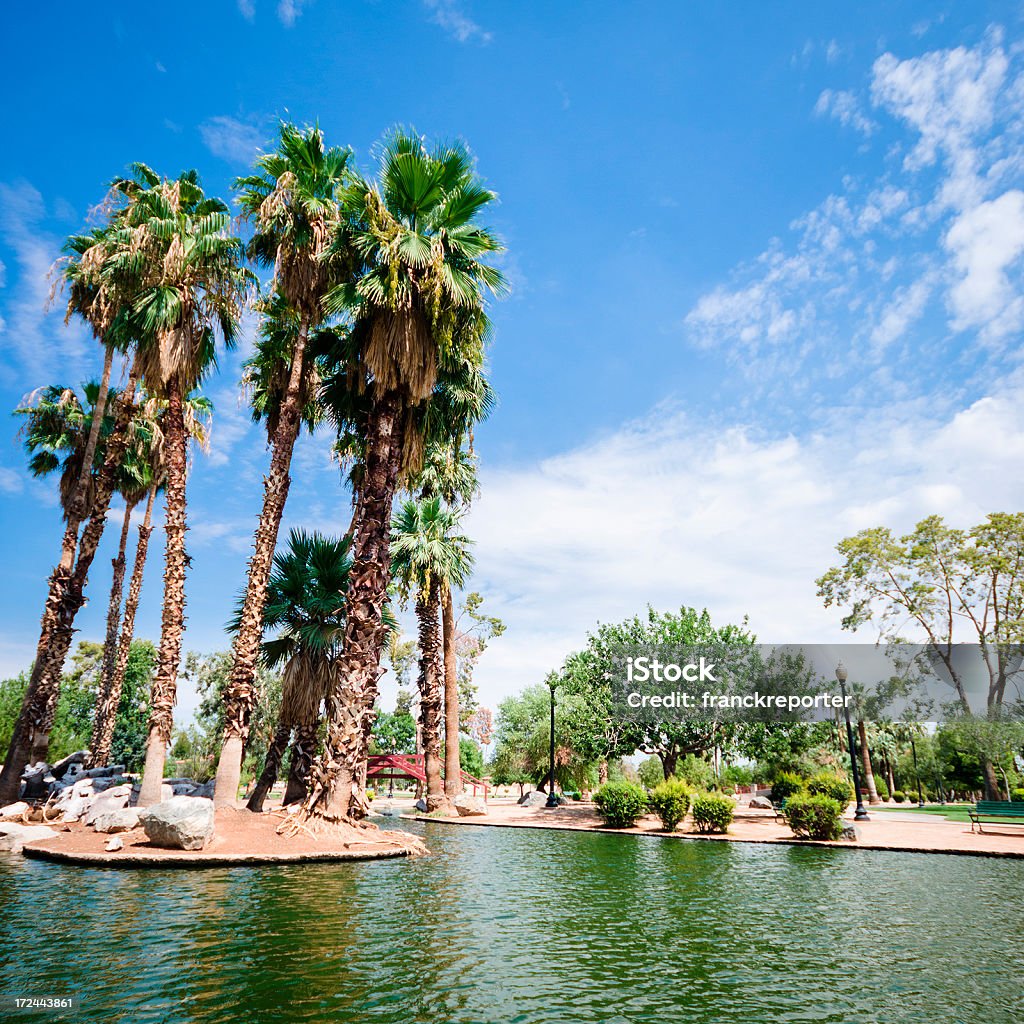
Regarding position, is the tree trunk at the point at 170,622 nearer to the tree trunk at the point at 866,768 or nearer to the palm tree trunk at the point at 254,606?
the palm tree trunk at the point at 254,606

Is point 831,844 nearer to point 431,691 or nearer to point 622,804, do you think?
point 622,804

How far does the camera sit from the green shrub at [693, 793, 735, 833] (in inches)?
911

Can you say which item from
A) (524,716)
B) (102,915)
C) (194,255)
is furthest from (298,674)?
(524,716)

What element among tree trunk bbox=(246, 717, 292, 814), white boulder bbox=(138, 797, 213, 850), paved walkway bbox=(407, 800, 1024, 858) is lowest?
paved walkway bbox=(407, 800, 1024, 858)

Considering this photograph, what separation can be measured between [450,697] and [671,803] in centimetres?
1091

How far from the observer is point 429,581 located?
1148 inches

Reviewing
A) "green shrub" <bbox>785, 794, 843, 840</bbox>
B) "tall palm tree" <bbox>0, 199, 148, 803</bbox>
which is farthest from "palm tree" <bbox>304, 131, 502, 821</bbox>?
"green shrub" <bbox>785, 794, 843, 840</bbox>

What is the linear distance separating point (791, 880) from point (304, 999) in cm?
1109

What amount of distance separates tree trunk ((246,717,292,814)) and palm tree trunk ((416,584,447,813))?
28.8 feet

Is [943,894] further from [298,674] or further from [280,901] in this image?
[298,674]

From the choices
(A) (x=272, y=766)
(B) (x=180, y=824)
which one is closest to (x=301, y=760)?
(A) (x=272, y=766)

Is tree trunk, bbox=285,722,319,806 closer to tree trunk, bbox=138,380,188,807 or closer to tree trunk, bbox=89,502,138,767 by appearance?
tree trunk, bbox=138,380,188,807

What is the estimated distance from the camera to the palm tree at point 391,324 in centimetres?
1730

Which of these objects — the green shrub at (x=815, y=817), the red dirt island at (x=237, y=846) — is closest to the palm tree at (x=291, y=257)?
the red dirt island at (x=237, y=846)
